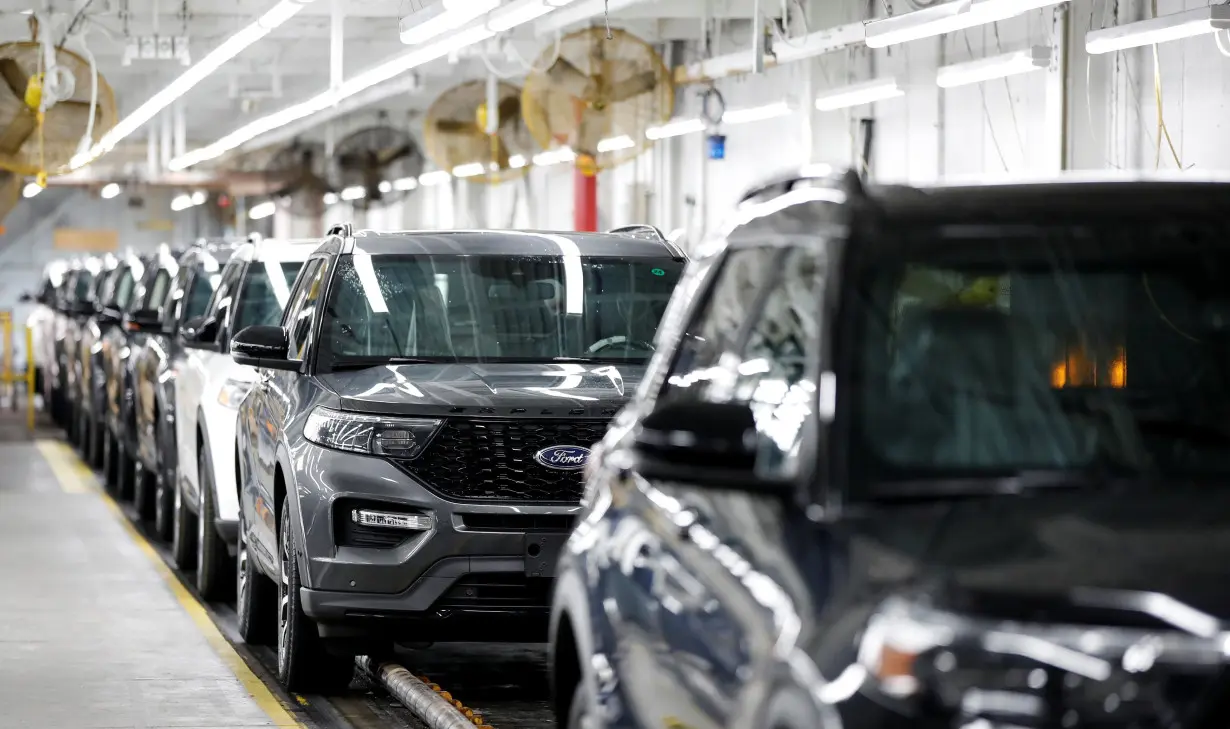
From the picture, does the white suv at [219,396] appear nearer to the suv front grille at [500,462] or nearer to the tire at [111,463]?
the suv front grille at [500,462]

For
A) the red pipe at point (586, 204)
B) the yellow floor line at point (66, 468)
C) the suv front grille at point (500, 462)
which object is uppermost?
the red pipe at point (586, 204)

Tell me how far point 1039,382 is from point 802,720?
1.02 metres

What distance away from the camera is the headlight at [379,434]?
24.4 ft

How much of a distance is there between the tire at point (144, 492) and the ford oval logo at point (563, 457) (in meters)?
8.73

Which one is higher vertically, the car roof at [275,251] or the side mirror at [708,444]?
the car roof at [275,251]

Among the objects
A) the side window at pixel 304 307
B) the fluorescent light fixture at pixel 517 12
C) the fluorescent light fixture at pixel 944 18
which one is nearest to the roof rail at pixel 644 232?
the side window at pixel 304 307

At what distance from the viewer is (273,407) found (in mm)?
8492

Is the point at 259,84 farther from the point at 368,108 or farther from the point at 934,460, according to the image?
the point at 934,460

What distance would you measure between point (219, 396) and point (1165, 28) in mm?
6003

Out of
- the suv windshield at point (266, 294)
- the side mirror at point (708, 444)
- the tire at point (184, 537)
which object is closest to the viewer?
the side mirror at point (708, 444)

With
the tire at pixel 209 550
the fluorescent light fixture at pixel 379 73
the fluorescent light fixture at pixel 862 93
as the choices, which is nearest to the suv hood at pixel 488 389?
the tire at pixel 209 550

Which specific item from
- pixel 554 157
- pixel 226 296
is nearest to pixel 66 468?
pixel 226 296

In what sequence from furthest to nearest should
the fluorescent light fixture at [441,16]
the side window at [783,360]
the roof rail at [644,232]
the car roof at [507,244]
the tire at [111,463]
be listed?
the tire at [111,463] < the fluorescent light fixture at [441,16] < the roof rail at [644,232] < the car roof at [507,244] < the side window at [783,360]

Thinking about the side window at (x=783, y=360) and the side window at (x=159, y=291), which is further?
the side window at (x=159, y=291)
